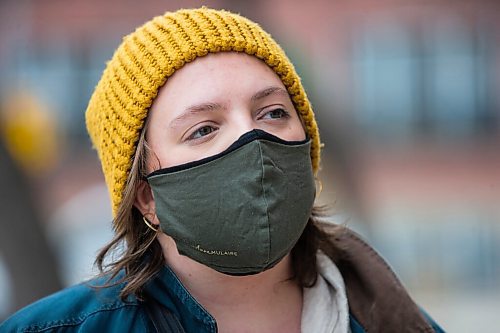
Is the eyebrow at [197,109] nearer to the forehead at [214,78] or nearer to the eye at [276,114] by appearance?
the forehead at [214,78]

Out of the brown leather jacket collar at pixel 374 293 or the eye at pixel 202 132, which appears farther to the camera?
the brown leather jacket collar at pixel 374 293

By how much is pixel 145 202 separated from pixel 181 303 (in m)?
0.34

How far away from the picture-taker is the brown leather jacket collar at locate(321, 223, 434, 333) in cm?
278

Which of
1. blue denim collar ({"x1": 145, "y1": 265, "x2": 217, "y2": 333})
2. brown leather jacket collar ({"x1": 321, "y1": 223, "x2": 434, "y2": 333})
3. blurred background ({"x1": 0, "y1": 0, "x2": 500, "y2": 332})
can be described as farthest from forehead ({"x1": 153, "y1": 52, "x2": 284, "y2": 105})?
blurred background ({"x1": 0, "y1": 0, "x2": 500, "y2": 332})

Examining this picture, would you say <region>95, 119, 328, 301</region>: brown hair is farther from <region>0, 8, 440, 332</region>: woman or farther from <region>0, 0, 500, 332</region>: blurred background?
<region>0, 0, 500, 332</region>: blurred background

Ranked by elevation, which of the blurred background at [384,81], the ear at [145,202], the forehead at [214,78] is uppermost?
the forehead at [214,78]

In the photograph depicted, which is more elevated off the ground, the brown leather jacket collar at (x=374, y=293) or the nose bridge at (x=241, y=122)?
the nose bridge at (x=241, y=122)

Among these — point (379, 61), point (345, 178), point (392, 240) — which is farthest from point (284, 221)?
point (379, 61)

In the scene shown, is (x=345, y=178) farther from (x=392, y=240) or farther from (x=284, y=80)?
(x=392, y=240)

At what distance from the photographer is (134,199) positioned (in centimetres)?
268

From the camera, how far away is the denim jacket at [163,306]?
2535 millimetres

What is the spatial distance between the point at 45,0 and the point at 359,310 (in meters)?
15.6

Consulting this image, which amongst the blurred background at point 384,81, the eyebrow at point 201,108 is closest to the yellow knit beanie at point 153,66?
the eyebrow at point 201,108

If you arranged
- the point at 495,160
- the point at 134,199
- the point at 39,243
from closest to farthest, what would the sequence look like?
the point at 134,199, the point at 39,243, the point at 495,160
